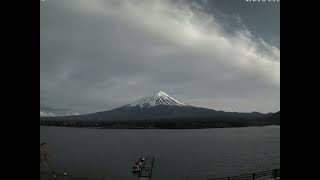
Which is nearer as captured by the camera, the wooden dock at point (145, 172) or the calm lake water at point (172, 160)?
the wooden dock at point (145, 172)

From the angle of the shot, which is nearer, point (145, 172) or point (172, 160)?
point (145, 172)

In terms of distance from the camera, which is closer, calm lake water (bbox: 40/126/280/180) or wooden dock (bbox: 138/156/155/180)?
wooden dock (bbox: 138/156/155/180)
